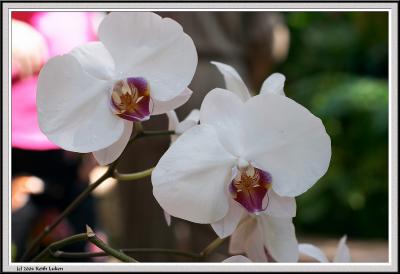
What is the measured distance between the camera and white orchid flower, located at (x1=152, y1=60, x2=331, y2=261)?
359 mm

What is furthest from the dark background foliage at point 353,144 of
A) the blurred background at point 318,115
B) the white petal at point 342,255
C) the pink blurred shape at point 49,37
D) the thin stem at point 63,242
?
the thin stem at point 63,242

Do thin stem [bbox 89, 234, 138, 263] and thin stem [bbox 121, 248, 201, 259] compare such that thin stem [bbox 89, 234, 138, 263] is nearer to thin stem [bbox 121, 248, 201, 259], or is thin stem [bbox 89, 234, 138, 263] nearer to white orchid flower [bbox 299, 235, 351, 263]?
thin stem [bbox 121, 248, 201, 259]

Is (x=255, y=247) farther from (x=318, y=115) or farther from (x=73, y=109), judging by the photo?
(x=318, y=115)

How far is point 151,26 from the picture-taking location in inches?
14.9

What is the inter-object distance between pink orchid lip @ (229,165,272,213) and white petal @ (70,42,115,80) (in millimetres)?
111

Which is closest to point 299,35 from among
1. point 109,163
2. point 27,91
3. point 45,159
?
point 45,159

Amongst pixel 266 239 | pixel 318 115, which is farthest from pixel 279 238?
pixel 318 115

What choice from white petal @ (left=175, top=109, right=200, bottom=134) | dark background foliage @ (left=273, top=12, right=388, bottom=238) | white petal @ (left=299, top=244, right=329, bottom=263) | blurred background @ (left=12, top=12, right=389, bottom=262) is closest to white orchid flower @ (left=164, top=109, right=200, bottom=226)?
white petal @ (left=175, top=109, right=200, bottom=134)

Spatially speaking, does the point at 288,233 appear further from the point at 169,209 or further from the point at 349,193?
the point at 349,193

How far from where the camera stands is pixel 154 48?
382 mm

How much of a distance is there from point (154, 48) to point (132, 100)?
4cm

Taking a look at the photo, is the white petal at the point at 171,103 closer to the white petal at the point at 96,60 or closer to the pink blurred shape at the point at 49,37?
the white petal at the point at 96,60

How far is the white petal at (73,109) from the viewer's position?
1.21 ft

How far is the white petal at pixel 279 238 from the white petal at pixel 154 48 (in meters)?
0.12
